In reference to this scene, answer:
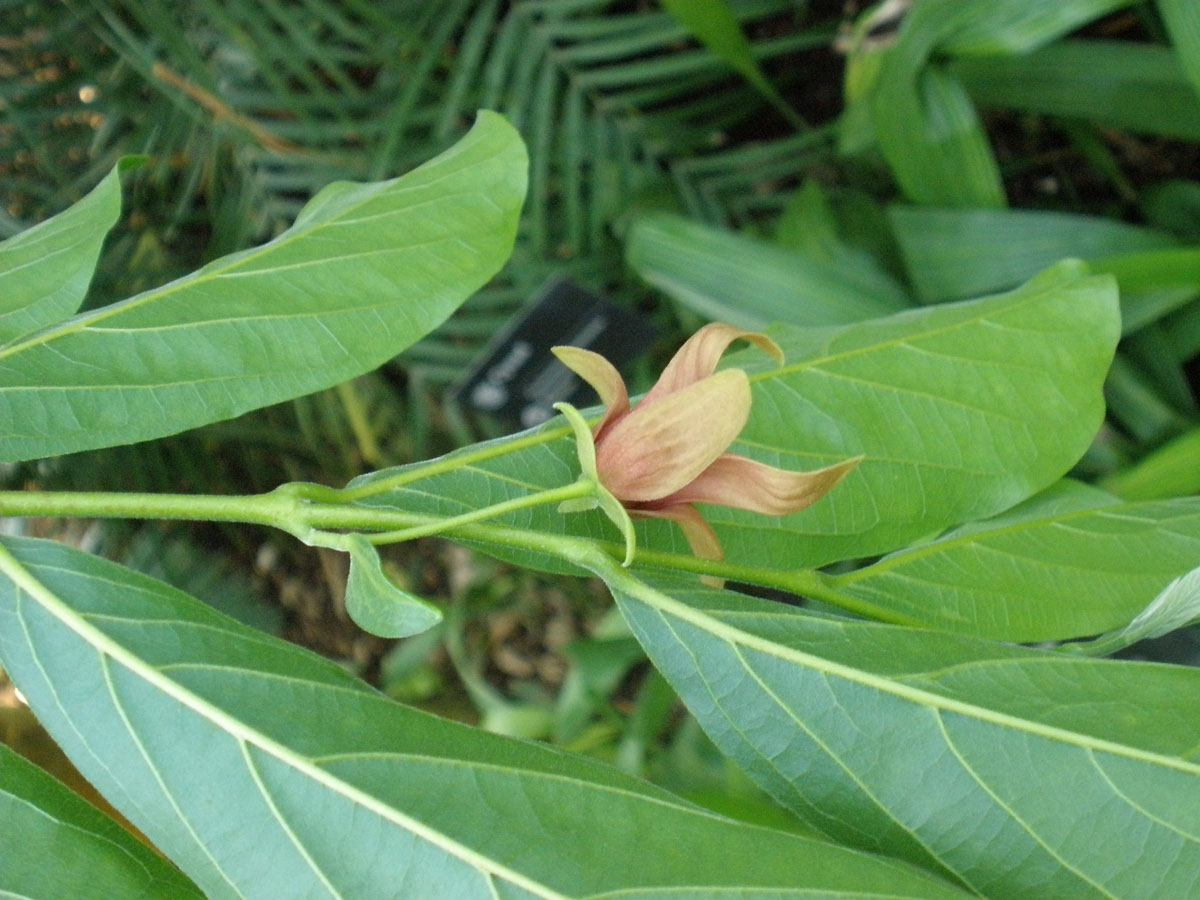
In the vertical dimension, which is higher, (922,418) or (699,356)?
(699,356)

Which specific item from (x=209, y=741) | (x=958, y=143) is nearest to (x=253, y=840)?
(x=209, y=741)

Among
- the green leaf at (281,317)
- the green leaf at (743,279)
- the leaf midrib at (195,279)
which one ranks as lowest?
the green leaf at (743,279)

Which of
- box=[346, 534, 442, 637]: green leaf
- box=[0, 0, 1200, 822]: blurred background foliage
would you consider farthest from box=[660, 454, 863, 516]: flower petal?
box=[0, 0, 1200, 822]: blurred background foliage

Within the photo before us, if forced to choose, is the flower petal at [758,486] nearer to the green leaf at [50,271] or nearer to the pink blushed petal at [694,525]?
the pink blushed petal at [694,525]

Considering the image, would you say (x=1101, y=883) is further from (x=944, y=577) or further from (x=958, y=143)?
(x=958, y=143)

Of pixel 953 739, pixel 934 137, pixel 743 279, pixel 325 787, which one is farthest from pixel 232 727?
pixel 934 137

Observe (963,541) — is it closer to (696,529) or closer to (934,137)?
(696,529)

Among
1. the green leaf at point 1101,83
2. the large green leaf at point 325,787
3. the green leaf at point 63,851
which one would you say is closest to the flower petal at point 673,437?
the large green leaf at point 325,787
